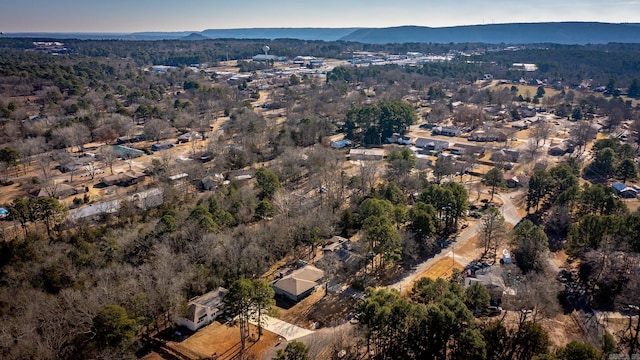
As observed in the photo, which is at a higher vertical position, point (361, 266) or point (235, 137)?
point (235, 137)

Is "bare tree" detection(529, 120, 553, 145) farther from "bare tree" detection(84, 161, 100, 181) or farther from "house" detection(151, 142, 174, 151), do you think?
"bare tree" detection(84, 161, 100, 181)

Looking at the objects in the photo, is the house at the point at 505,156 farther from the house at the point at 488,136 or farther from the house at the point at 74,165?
the house at the point at 74,165

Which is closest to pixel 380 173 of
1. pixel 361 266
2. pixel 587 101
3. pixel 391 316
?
pixel 361 266

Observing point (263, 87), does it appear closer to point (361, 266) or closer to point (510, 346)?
point (361, 266)

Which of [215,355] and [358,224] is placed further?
[358,224]

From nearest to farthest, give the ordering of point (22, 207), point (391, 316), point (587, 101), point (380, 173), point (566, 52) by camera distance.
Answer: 1. point (391, 316)
2. point (22, 207)
3. point (380, 173)
4. point (587, 101)
5. point (566, 52)

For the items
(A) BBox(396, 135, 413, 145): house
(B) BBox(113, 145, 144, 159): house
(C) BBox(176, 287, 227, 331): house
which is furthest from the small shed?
(B) BBox(113, 145, 144, 159): house

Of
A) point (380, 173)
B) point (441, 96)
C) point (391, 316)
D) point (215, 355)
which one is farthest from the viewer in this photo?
point (441, 96)

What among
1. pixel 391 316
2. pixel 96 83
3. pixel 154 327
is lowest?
pixel 154 327

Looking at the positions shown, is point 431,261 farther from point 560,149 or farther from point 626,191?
point 560,149
